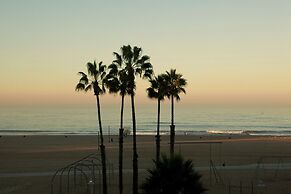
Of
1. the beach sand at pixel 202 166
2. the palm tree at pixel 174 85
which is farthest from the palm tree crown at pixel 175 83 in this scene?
the beach sand at pixel 202 166

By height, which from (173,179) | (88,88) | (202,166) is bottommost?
(202,166)

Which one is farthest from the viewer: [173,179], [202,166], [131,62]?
[202,166]

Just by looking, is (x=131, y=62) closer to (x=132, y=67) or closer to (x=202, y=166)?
(x=132, y=67)

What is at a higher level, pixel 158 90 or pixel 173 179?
pixel 158 90

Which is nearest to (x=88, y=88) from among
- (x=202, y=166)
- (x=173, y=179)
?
(x=173, y=179)

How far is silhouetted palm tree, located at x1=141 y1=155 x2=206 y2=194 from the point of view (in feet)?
49.6

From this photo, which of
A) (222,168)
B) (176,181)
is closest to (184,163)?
(176,181)

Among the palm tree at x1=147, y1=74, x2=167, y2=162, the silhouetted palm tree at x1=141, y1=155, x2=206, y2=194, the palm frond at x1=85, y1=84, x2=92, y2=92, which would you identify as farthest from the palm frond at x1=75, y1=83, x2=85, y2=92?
the silhouetted palm tree at x1=141, y1=155, x2=206, y2=194

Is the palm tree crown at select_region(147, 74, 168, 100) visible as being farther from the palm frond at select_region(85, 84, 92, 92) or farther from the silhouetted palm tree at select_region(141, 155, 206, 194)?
the silhouetted palm tree at select_region(141, 155, 206, 194)

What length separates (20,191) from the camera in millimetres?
30094

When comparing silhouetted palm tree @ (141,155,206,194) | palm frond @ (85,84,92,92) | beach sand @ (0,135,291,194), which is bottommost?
beach sand @ (0,135,291,194)

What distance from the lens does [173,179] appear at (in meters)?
15.2

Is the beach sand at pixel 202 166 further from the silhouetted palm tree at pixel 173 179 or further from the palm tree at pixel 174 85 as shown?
the silhouetted palm tree at pixel 173 179

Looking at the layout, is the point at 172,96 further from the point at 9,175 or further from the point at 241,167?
the point at 9,175
